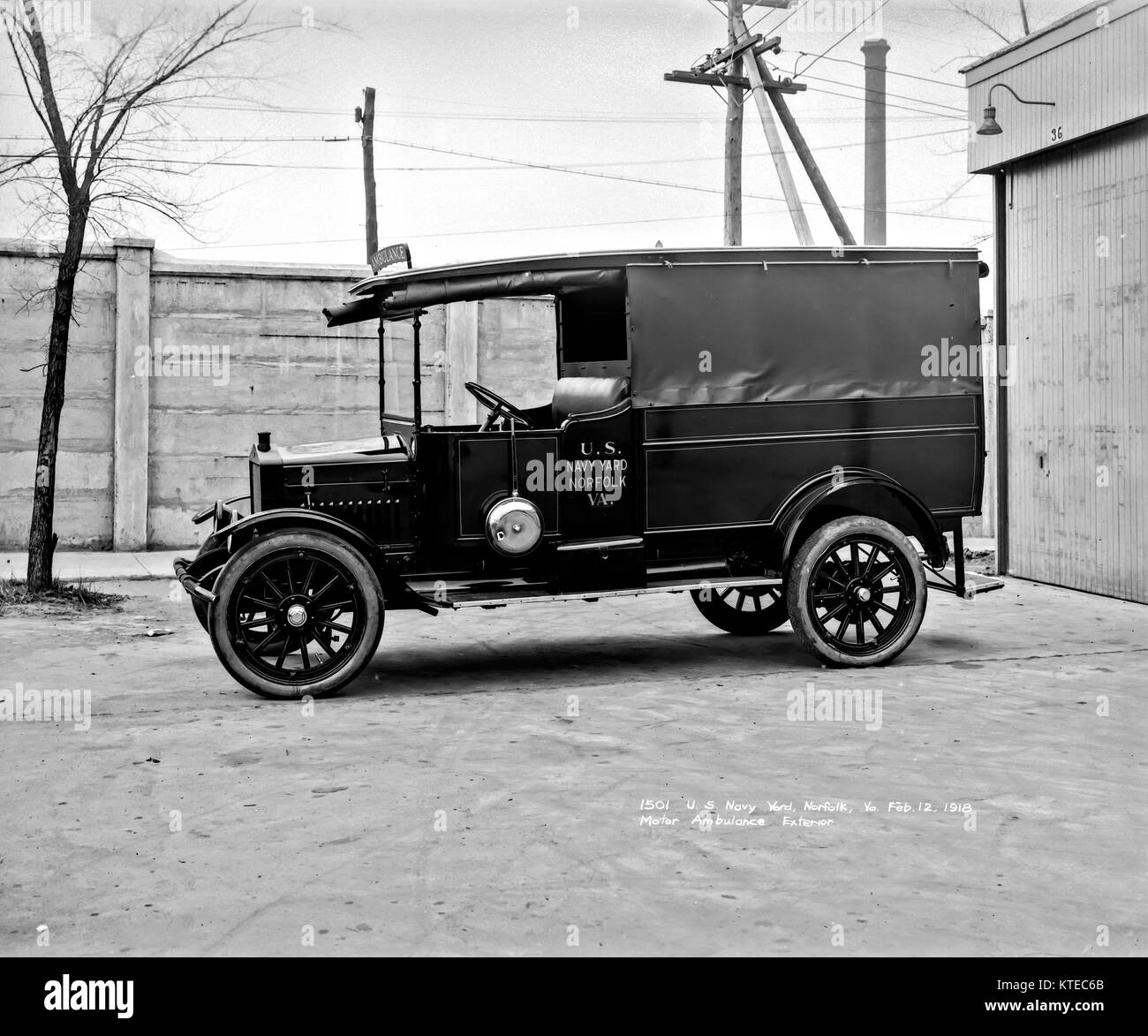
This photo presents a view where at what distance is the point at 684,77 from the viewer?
22250 millimetres

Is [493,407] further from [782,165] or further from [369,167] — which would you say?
[369,167]

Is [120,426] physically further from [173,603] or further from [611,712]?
[611,712]

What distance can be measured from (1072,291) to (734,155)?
1181 cm

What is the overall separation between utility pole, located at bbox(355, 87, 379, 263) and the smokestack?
11.2 meters

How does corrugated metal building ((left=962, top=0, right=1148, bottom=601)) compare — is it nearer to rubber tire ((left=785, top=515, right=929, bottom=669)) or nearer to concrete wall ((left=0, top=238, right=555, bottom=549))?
rubber tire ((left=785, top=515, right=929, bottom=669))

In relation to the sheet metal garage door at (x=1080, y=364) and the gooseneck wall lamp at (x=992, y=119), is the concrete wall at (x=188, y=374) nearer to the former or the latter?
the sheet metal garage door at (x=1080, y=364)

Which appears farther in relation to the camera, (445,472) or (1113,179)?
(1113,179)

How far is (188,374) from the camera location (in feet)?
49.3

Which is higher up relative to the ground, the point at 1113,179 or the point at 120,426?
the point at 1113,179

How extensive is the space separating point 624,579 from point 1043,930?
441 cm

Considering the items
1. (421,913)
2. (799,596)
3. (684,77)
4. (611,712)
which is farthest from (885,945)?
(684,77)

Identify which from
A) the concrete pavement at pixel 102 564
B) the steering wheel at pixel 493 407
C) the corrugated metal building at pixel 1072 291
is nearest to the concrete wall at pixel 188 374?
the concrete pavement at pixel 102 564

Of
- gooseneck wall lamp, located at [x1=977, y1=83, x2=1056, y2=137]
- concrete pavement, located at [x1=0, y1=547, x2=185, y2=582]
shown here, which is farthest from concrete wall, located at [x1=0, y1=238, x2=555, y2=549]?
gooseneck wall lamp, located at [x1=977, y1=83, x2=1056, y2=137]

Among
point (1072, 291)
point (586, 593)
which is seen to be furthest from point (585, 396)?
point (1072, 291)
